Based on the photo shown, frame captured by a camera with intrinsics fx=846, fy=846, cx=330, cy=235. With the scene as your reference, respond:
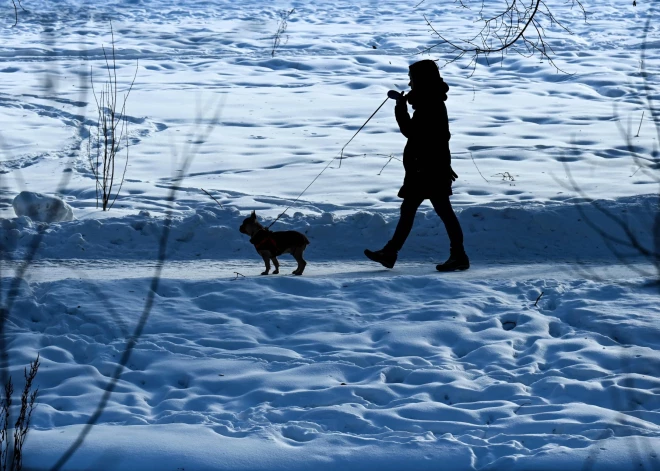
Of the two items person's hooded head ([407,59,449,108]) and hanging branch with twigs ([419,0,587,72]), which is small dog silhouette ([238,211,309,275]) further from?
hanging branch with twigs ([419,0,587,72])

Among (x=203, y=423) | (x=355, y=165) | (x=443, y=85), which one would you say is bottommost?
(x=203, y=423)

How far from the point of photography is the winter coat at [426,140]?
671 centimetres

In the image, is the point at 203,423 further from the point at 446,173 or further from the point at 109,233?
the point at 109,233

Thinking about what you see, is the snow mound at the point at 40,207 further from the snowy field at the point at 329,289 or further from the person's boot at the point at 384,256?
the person's boot at the point at 384,256

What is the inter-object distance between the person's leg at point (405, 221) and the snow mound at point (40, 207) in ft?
10.6

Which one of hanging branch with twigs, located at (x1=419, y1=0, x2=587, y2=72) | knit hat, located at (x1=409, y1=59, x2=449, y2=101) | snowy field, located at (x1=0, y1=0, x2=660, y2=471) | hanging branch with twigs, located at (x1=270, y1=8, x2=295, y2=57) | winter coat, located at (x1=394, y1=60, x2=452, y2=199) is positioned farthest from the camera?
hanging branch with twigs, located at (x1=270, y1=8, x2=295, y2=57)

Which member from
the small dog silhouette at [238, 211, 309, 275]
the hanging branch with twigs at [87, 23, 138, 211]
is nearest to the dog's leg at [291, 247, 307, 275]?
the small dog silhouette at [238, 211, 309, 275]

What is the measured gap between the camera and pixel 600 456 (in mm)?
3729

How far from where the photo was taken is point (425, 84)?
21.9ft

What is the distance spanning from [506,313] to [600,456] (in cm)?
214

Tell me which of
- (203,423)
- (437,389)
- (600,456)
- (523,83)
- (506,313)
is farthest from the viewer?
(523,83)

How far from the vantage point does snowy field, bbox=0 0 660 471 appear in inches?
156

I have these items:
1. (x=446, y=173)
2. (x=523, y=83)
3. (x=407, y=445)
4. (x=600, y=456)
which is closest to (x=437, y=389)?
(x=407, y=445)

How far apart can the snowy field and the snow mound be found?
219 millimetres
